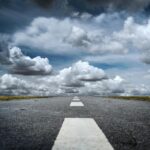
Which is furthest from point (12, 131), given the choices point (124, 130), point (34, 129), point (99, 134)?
point (124, 130)

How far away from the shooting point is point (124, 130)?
612 cm

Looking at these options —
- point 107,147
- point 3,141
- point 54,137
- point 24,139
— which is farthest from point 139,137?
point 3,141

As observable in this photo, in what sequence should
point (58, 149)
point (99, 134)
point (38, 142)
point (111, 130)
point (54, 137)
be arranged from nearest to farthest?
1. point (58, 149)
2. point (38, 142)
3. point (54, 137)
4. point (99, 134)
5. point (111, 130)

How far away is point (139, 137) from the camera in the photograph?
5234 mm

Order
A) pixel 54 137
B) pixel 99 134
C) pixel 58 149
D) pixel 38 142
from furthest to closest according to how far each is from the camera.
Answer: pixel 99 134, pixel 54 137, pixel 38 142, pixel 58 149

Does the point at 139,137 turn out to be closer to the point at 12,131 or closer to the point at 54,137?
the point at 54,137

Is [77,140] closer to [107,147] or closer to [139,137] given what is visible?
[107,147]

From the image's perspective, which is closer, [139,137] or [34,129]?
[139,137]

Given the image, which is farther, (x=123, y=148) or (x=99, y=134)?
(x=99, y=134)

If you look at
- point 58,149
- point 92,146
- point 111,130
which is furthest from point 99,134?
point 58,149

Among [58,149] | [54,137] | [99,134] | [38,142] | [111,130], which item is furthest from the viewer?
[111,130]

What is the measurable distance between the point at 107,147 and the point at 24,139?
148cm

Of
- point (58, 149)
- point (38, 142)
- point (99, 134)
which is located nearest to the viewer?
point (58, 149)

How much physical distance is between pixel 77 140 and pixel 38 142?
2.14 feet
